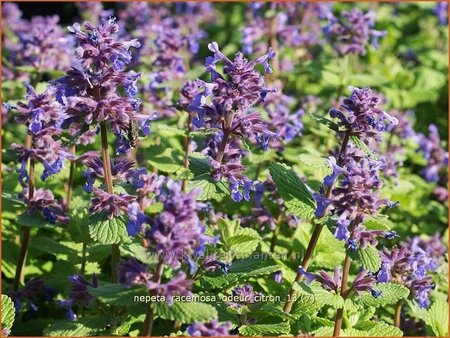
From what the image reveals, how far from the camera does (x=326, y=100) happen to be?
347 inches

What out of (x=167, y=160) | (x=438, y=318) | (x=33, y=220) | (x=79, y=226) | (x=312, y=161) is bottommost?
(x=438, y=318)

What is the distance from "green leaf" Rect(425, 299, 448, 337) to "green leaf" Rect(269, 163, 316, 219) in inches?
62.3

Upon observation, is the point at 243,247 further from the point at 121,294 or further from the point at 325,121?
the point at 121,294

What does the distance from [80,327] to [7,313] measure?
0.47m

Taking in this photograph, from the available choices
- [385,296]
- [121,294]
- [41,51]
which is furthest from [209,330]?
[41,51]

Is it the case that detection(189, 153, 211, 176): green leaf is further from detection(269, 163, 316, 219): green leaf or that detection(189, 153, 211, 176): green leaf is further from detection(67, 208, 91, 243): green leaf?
detection(67, 208, 91, 243): green leaf

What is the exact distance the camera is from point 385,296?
4.14 m

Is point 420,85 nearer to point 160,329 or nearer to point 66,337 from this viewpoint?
point 160,329

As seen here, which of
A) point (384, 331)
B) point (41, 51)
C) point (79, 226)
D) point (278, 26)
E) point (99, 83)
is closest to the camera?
point (99, 83)

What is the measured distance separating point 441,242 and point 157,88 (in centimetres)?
319

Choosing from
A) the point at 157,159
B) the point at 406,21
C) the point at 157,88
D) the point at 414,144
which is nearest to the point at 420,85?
the point at 414,144

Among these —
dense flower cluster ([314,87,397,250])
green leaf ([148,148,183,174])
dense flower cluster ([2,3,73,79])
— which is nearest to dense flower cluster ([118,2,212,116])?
green leaf ([148,148,183,174])

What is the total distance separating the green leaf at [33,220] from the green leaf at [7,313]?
0.69 m

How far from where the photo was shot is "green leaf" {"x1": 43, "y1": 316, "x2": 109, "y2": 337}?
161 inches
